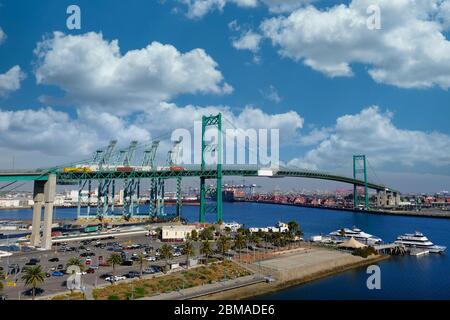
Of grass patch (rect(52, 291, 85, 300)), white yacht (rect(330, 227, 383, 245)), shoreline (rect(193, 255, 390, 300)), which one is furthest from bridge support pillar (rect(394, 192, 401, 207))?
grass patch (rect(52, 291, 85, 300))

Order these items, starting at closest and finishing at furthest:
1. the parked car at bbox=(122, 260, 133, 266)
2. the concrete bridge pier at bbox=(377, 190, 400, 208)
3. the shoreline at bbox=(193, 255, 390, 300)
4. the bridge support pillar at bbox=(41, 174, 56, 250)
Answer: the shoreline at bbox=(193, 255, 390, 300)
the parked car at bbox=(122, 260, 133, 266)
the bridge support pillar at bbox=(41, 174, 56, 250)
the concrete bridge pier at bbox=(377, 190, 400, 208)


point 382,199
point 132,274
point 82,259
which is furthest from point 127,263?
point 382,199

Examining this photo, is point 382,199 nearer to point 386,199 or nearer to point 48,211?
point 386,199

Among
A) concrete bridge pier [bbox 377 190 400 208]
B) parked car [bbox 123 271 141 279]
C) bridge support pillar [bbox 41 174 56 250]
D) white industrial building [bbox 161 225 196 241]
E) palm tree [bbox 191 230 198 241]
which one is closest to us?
parked car [bbox 123 271 141 279]

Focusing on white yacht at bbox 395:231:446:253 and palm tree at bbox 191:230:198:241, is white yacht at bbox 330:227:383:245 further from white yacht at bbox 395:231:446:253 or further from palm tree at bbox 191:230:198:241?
palm tree at bbox 191:230:198:241

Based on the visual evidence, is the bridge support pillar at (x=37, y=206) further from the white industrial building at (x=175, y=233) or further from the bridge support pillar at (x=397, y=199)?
the bridge support pillar at (x=397, y=199)

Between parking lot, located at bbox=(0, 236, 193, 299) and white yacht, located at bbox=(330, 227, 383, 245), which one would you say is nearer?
parking lot, located at bbox=(0, 236, 193, 299)
